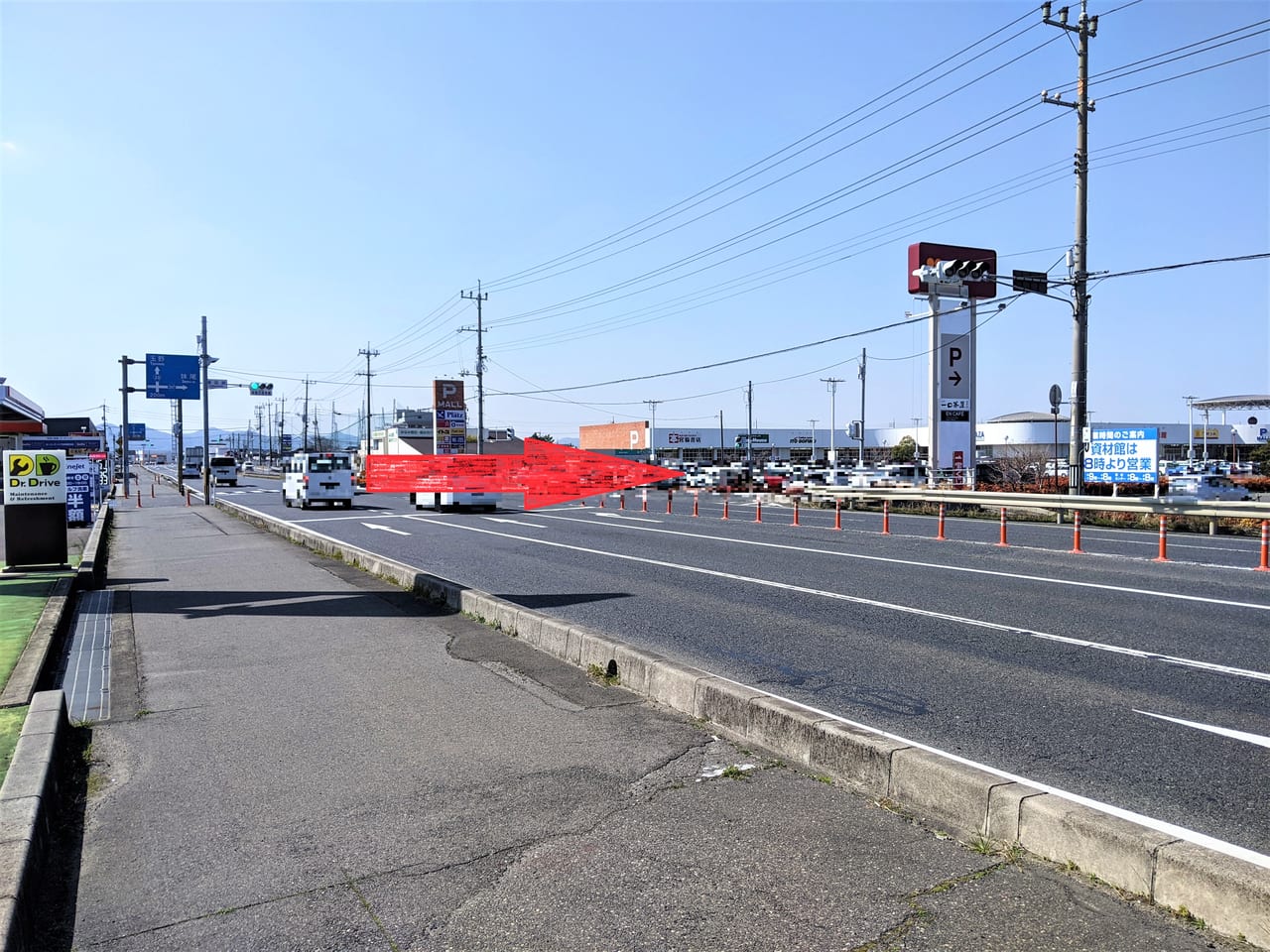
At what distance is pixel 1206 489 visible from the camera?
1335 inches

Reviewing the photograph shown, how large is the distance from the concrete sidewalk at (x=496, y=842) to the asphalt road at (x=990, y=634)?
1280 millimetres

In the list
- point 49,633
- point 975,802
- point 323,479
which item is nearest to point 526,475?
point 323,479

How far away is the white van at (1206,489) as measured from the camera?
33.3m

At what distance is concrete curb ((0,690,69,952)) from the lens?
349 centimetres

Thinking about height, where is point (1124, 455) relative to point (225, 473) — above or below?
above

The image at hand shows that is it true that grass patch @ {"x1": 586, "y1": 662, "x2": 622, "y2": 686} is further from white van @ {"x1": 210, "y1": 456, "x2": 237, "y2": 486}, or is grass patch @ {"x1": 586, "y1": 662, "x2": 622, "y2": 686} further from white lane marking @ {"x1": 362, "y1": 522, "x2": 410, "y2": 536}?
white van @ {"x1": 210, "y1": 456, "x2": 237, "y2": 486}

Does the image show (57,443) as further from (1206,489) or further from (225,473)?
(1206,489)

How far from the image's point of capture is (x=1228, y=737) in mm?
5918

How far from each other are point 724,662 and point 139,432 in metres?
158

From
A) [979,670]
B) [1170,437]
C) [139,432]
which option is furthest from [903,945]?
[139,432]

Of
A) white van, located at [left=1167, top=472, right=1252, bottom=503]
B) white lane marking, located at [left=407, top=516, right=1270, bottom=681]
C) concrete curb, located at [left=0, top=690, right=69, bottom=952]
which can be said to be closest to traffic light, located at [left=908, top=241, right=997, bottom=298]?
white van, located at [left=1167, top=472, right=1252, bottom=503]

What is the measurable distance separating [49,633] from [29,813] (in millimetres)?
5785

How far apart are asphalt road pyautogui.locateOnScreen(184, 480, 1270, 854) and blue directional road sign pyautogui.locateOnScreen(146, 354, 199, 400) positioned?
3201cm

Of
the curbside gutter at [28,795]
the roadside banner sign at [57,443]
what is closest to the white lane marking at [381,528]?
the roadside banner sign at [57,443]
